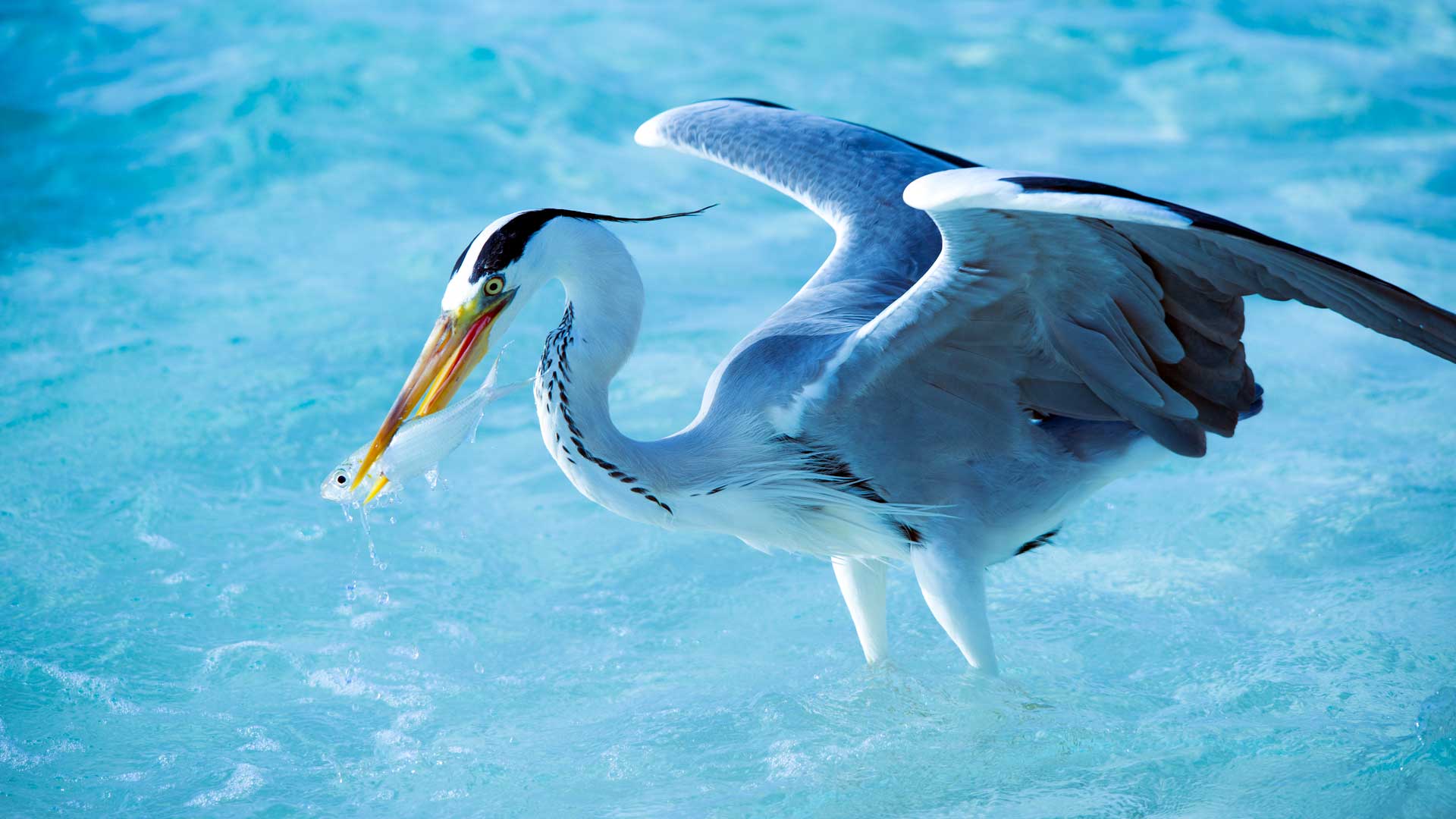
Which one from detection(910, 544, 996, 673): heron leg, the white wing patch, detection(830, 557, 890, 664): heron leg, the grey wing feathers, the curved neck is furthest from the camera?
the grey wing feathers

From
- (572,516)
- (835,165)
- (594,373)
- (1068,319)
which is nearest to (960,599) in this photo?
(1068,319)

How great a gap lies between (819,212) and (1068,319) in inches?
50.8

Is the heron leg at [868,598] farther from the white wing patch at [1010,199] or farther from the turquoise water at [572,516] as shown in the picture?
the white wing patch at [1010,199]

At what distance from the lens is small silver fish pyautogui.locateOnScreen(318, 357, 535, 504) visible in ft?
9.74

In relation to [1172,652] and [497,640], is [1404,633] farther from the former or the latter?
[497,640]

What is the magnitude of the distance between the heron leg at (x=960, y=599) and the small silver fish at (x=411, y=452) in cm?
112

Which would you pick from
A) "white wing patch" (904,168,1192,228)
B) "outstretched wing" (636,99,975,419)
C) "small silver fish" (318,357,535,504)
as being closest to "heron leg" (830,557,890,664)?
"outstretched wing" (636,99,975,419)

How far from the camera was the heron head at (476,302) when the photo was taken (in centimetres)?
299

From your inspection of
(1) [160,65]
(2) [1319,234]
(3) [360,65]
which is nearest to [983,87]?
(2) [1319,234]

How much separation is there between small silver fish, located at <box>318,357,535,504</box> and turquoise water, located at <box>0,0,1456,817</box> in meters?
0.82

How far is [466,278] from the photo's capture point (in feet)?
9.85

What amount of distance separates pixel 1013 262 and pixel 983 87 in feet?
23.4

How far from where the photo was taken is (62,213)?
7691mm

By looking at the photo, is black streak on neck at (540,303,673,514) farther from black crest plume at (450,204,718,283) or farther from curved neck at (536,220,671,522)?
black crest plume at (450,204,718,283)
